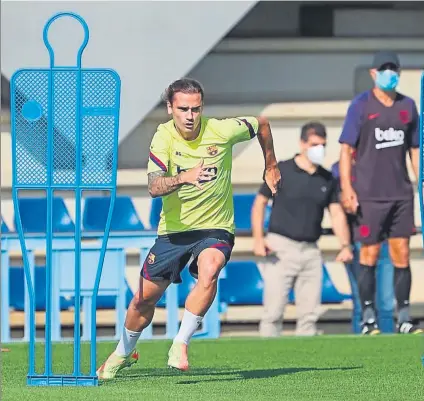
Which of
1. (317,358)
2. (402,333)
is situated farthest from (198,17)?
(317,358)

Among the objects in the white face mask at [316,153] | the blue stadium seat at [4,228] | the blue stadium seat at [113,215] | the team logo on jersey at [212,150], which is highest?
the team logo on jersey at [212,150]

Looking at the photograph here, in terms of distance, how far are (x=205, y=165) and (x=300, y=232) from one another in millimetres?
4533

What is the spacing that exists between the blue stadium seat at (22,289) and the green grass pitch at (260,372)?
1873 millimetres

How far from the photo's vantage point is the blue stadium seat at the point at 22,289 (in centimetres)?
1316

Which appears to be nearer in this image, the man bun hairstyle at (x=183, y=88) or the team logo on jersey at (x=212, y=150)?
the man bun hairstyle at (x=183, y=88)

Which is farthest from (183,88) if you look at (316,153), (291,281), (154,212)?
(154,212)

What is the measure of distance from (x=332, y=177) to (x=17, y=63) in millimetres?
3029

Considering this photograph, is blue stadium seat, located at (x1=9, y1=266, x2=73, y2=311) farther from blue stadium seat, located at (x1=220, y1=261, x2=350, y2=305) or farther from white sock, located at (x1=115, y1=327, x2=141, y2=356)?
white sock, located at (x1=115, y1=327, x2=141, y2=356)

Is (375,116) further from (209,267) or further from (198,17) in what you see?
(209,267)

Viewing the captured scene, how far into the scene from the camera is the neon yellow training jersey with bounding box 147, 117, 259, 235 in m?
7.98

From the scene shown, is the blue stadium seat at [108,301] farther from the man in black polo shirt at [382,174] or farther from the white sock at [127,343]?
the white sock at [127,343]

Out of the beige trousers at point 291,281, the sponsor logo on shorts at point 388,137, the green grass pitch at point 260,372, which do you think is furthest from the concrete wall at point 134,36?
the green grass pitch at point 260,372

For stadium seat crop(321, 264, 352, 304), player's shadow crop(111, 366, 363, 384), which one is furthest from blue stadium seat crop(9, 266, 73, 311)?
player's shadow crop(111, 366, 363, 384)

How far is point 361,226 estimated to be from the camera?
12.0 m
